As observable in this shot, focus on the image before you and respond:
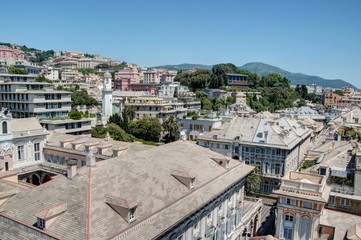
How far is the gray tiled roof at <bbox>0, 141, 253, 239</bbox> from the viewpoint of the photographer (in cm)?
2083

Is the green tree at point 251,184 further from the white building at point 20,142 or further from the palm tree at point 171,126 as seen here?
the palm tree at point 171,126

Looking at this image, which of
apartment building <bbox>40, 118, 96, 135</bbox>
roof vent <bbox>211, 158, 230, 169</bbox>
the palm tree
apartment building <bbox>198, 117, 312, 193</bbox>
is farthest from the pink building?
roof vent <bbox>211, 158, 230, 169</bbox>

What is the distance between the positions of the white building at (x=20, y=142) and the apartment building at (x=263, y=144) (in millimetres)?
32720

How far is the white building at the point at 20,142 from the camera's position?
47.7m

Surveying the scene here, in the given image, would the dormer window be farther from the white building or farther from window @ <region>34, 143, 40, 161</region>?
window @ <region>34, 143, 40, 161</region>

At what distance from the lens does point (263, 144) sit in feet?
206

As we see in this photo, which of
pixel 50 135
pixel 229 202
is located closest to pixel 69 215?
pixel 229 202

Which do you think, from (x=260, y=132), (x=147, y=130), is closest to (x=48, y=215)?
(x=260, y=132)

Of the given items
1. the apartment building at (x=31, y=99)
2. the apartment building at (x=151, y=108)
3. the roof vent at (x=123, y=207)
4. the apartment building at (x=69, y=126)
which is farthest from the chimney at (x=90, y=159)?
the apartment building at (x=151, y=108)

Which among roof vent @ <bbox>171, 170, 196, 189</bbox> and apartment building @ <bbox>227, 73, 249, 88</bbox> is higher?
apartment building @ <bbox>227, 73, 249, 88</bbox>

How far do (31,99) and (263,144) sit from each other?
54.3 m

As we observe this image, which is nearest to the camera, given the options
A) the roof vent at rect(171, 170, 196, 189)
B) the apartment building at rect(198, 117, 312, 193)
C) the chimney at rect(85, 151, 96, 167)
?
the chimney at rect(85, 151, 96, 167)

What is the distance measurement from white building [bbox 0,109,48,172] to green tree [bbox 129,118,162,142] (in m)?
41.1

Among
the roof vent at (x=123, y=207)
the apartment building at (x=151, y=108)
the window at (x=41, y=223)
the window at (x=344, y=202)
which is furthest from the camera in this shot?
the apartment building at (x=151, y=108)
